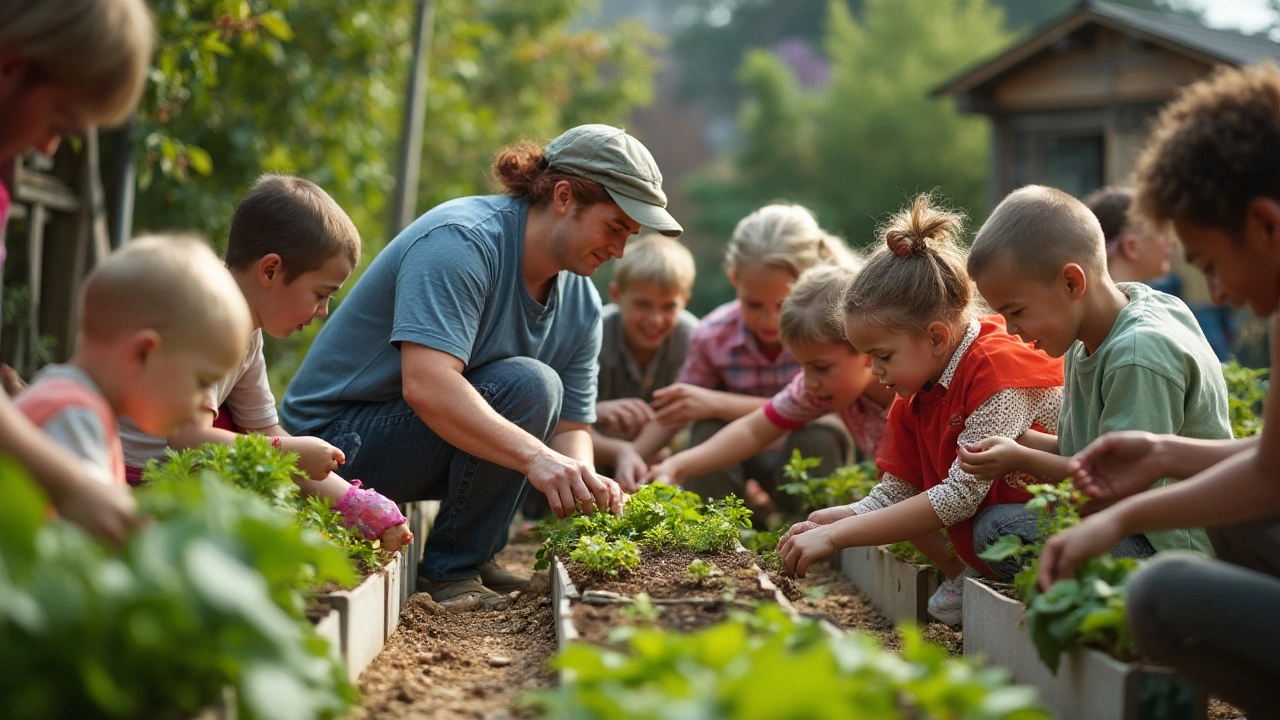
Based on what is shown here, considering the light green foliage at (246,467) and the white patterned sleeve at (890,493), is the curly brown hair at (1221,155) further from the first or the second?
the light green foliage at (246,467)

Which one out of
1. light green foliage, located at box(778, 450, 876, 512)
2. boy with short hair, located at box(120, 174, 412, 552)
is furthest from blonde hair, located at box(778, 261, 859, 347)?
boy with short hair, located at box(120, 174, 412, 552)

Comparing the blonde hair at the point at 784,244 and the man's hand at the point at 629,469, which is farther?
the blonde hair at the point at 784,244

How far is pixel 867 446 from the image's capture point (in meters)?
5.24

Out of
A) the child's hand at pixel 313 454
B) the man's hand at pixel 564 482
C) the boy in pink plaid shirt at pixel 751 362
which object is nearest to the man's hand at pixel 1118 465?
the man's hand at pixel 564 482

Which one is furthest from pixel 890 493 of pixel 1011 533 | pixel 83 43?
pixel 83 43

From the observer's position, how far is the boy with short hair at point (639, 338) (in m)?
5.57

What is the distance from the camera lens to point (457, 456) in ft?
13.9

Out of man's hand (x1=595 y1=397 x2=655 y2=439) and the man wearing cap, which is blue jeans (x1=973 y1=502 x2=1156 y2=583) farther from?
man's hand (x1=595 y1=397 x2=655 y2=439)

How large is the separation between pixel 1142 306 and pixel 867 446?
6.42 feet

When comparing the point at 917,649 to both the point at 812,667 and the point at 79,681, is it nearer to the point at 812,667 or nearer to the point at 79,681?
the point at 812,667

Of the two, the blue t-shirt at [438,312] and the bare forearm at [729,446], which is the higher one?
the blue t-shirt at [438,312]

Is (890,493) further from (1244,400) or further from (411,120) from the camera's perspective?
(411,120)

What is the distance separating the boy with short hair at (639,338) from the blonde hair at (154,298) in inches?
117

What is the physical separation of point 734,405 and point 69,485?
3.64 m
